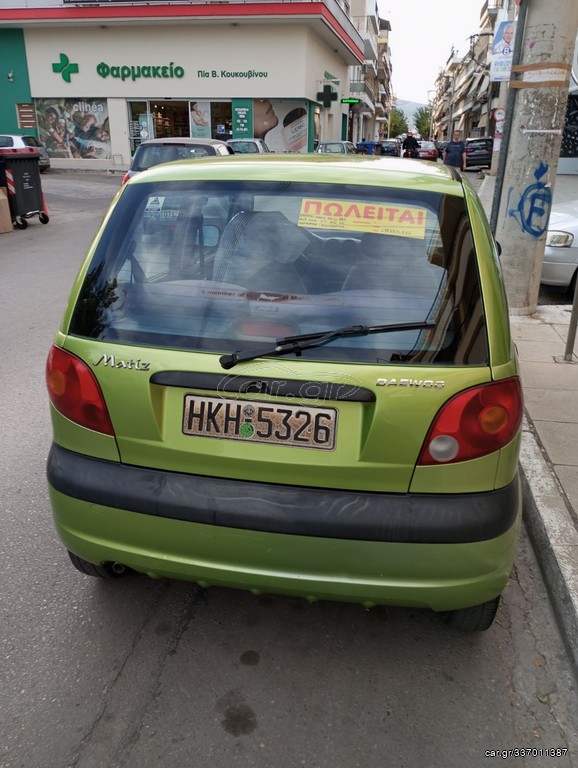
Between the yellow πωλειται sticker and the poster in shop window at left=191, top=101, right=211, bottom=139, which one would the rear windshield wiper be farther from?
the poster in shop window at left=191, top=101, right=211, bottom=139

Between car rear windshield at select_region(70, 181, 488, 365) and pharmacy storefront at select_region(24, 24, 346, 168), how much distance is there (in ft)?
94.6

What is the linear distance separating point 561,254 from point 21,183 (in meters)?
10.2

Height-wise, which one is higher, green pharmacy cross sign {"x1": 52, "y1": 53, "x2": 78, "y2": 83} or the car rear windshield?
green pharmacy cross sign {"x1": 52, "y1": 53, "x2": 78, "y2": 83}

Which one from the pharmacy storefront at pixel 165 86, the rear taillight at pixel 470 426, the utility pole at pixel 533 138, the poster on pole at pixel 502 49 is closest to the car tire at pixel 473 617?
the rear taillight at pixel 470 426

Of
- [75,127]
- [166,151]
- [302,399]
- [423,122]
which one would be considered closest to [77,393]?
[302,399]

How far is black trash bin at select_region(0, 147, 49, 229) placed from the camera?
12.5 metres

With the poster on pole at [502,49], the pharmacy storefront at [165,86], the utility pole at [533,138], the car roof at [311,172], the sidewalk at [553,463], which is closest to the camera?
the car roof at [311,172]

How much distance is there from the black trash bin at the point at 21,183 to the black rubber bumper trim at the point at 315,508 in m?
12.0

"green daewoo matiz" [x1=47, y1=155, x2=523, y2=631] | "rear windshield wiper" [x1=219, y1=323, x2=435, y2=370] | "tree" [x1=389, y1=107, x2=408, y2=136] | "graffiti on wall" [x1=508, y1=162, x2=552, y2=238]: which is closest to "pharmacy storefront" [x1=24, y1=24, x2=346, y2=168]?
"graffiti on wall" [x1=508, y1=162, x2=552, y2=238]

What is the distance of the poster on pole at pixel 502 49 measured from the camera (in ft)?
29.6

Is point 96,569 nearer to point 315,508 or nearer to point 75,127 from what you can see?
point 315,508

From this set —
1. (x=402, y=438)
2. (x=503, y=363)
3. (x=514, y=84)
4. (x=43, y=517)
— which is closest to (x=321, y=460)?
(x=402, y=438)

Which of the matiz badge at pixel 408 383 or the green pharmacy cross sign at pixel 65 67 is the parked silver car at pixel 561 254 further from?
the green pharmacy cross sign at pixel 65 67

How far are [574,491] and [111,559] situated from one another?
2482mm
